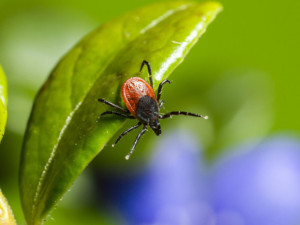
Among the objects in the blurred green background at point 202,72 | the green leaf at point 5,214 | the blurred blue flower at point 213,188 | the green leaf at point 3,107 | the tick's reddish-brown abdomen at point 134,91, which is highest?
the blurred green background at point 202,72

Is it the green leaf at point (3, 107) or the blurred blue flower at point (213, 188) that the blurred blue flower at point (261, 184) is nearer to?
the blurred blue flower at point (213, 188)

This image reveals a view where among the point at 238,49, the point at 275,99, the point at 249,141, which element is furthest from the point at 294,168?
the point at 238,49

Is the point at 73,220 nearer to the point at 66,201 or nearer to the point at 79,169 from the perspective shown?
the point at 66,201

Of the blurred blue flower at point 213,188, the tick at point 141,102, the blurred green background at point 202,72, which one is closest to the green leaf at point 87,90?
the tick at point 141,102

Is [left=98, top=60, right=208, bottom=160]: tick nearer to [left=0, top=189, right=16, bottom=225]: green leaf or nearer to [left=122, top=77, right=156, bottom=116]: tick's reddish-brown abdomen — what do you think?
[left=122, top=77, right=156, bottom=116]: tick's reddish-brown abdomen

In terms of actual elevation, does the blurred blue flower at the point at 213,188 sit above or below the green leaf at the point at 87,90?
above

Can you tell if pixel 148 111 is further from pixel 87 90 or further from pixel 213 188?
pixel 213 188

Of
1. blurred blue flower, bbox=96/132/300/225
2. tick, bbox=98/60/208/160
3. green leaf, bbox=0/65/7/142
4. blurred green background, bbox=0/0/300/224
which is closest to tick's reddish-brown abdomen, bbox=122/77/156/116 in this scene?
tick, bbox=98/60/208/160
